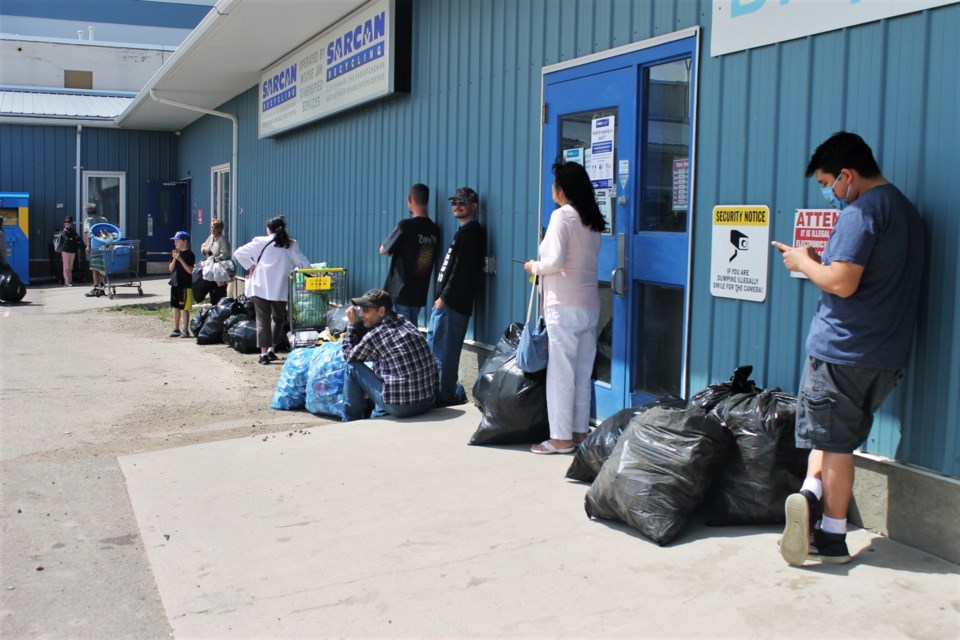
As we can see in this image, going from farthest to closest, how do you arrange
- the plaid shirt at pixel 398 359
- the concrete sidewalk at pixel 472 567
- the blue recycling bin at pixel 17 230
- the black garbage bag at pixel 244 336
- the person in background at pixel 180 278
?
the blue recycling bin at pixel 17 230 < the person in background at pixel 180 278 < the black garbage bag at pixel 244 336 < the plaid shirt at pixel 398 359 < the concrete sidewalk at pixel 472 567

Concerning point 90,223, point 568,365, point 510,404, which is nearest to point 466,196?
point 510,404

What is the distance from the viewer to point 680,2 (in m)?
5.37

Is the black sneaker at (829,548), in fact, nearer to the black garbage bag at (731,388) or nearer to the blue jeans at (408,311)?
the black garbage bag at (731,388)

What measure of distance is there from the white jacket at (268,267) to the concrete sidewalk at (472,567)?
477 centimetres

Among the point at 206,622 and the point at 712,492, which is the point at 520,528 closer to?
the point at 712,492

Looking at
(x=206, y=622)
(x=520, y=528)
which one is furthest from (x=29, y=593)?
(x=520, y=528)

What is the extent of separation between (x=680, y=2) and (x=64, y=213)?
21.0 meters

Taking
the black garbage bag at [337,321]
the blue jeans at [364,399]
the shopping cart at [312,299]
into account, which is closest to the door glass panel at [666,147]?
the blue jeans at [364,399]

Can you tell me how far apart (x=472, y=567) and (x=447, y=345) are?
11.4 feet

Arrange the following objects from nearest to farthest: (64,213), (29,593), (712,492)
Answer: (29,593), (712,492), (64,213)

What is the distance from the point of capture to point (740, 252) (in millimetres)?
4926

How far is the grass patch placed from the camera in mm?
14751

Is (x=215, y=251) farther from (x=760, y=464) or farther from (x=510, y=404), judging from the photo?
(x=760, y=464)

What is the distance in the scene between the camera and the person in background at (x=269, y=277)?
10.2 metres
